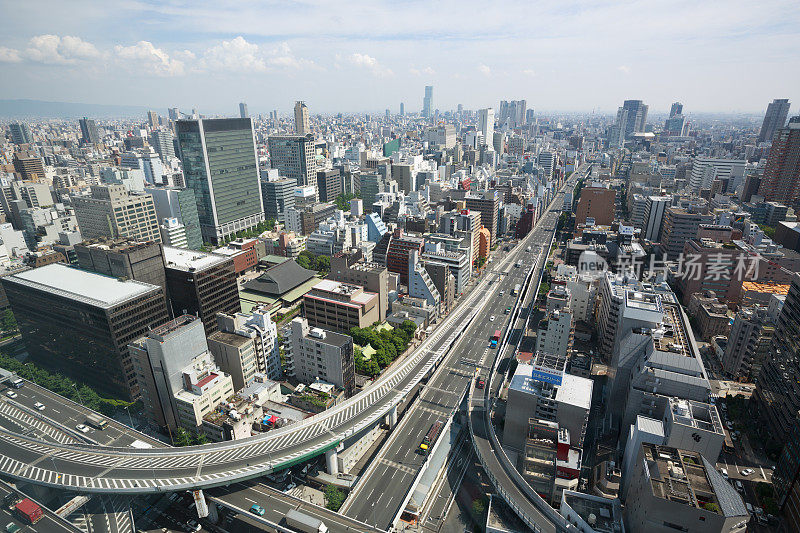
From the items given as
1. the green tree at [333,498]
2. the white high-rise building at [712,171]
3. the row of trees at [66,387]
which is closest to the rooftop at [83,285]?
the row of trees at [66,387]

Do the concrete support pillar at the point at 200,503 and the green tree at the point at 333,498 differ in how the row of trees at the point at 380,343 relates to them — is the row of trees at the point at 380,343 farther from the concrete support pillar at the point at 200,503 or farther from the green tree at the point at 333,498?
the concrete support pillar at the point at 200,503

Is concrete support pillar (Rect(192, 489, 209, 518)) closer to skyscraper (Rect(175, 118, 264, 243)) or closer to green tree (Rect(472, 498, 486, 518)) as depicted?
Answer: green tree (Rect(472, 498, 486, 518))

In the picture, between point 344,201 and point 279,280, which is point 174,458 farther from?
point 344,201

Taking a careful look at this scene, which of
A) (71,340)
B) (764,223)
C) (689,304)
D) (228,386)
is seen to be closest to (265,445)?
(228,386)

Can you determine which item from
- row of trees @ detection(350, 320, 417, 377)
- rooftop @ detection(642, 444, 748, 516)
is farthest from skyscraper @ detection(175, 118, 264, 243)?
rooftop @ detection(642, 444, 748, 516)

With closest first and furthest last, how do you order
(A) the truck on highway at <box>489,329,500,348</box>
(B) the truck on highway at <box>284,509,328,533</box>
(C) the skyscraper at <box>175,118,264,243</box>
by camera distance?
(B) the truck on highway at <box>284,509,328,533</box>, (A) the truck on highway at <box>489,329,500,348</box>, (C) the skyscraper at <box>175,118,264,243</box>

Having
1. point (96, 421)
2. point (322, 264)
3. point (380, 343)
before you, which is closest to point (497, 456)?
point (380, 343)
